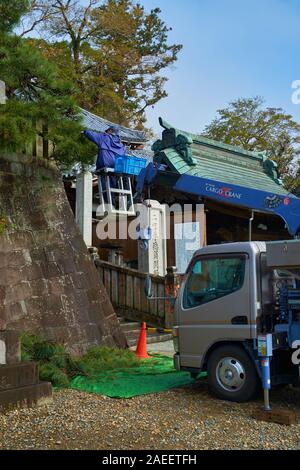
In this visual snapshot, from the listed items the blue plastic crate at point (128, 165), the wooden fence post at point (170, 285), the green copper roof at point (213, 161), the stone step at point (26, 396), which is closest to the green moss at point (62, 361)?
the stone step at point (26, 396)

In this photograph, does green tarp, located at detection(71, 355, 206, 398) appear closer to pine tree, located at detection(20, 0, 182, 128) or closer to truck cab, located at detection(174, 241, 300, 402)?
truck cab, located at detection(174, 241, 300, 402)

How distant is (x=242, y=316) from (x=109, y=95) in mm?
23482

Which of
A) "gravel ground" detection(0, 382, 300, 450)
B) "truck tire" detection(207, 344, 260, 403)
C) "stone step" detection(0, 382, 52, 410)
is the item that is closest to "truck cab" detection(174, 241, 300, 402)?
"truck tire" detection(207, 344, 260, 403)

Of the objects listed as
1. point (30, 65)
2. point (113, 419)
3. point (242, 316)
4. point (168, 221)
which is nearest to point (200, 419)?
point (113, 419)

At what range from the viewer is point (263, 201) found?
7.86 meters

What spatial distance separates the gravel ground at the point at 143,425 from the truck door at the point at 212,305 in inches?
31.9

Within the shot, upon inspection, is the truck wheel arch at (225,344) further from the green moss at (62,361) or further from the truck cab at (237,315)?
the green moss at (62,361)

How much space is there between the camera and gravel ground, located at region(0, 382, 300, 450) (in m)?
4.89

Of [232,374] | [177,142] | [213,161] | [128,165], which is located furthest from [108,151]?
[232,374]

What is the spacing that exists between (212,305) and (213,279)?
1.30ft

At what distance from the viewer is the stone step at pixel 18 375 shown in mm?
5918

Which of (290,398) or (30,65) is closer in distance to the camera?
(290,398)

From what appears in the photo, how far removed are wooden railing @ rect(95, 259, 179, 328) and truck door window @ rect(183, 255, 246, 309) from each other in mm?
6022
